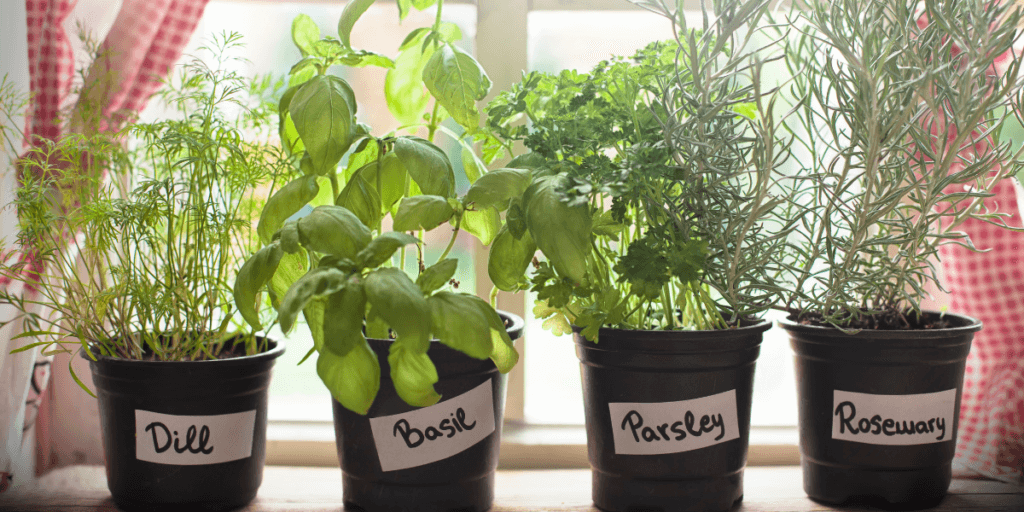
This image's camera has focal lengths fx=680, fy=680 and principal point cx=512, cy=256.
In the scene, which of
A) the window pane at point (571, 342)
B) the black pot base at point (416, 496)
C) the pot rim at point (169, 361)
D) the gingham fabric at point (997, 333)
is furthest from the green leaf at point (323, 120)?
the gingham fabric at point (997, 333)

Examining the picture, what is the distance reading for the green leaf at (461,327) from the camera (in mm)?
572

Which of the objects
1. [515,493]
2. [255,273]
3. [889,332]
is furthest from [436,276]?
[889,332]

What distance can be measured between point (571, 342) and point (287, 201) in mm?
567

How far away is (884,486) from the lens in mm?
758

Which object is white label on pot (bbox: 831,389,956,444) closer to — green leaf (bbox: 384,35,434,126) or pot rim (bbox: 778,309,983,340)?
pot rim (bbox: 778,309,983,340)

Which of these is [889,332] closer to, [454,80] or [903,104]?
[903,104]

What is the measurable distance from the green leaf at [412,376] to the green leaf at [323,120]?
20cm

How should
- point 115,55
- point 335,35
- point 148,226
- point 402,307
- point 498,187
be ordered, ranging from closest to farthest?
point 402,307
point 498,187
point 148,226
point 115,55
point 335,35

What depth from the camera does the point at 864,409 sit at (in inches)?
29.6

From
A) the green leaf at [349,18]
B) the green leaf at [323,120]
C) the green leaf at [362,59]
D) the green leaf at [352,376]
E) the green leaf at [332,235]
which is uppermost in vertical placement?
the green leaf at [349,18]

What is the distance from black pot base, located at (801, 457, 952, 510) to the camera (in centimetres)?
76

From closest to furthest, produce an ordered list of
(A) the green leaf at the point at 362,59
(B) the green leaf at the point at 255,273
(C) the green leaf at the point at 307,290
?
(C) the green leaf at the point at 307,290
(B) the green leaf at the point at 255,273
(A) the green leaf at the point at 362,59

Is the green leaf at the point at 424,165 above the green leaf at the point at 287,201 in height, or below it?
above

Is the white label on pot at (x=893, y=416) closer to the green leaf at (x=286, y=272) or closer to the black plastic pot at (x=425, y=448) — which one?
the black plastic pot at (x=425, y=448)
